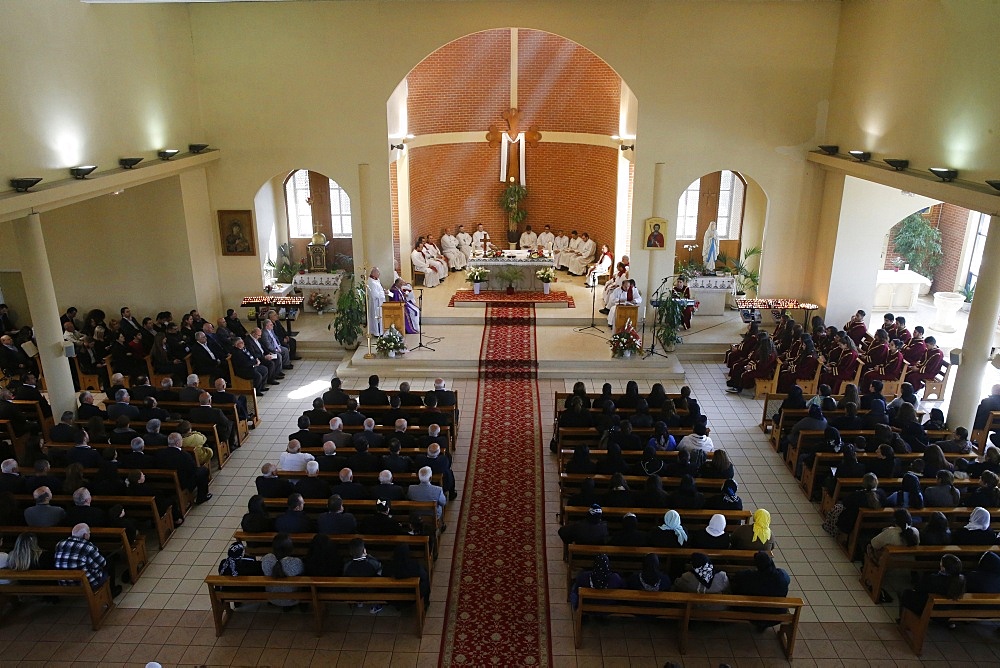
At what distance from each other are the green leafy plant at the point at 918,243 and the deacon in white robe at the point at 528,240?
10.4 m

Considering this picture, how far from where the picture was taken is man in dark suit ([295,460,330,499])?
9266 mm

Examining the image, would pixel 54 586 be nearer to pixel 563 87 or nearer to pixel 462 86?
pixel 462 86

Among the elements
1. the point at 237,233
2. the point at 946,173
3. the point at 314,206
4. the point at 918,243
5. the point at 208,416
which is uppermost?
the point at 946,173

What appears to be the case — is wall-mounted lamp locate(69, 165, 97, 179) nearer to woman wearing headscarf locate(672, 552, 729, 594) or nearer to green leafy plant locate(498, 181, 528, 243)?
woman wearing headscarf locate(672, 552, 729, 594)

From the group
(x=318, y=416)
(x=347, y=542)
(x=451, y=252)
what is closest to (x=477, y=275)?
(x=451, y=252)

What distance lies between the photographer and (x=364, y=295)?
54.0ft

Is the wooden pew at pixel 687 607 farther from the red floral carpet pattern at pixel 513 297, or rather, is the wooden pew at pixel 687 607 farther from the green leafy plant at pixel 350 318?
the red floral carpet pattern at pixel 513 297

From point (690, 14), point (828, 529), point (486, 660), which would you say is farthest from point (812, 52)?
point (486, 660)

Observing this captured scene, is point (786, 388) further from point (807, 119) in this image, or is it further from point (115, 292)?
point (115, 292)

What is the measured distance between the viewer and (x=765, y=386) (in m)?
14.5

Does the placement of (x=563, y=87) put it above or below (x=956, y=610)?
above

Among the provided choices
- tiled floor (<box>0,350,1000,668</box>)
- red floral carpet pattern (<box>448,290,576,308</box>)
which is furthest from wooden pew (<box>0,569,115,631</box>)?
red floral carpet pattern (<box>448,290,576,308</box>)

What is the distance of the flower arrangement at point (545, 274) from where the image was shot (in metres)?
19.0

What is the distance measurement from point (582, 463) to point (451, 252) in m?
12.8
